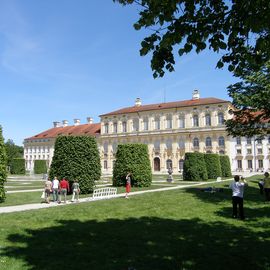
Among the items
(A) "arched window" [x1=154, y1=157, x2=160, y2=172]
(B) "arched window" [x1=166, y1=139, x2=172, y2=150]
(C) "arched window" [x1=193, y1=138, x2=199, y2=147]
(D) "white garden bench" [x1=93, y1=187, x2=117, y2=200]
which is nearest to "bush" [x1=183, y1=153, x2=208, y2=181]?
(D) "white garden bench" [x1=93, y1=187, x2=117, y2=200]

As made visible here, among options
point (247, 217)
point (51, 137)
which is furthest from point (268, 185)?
point (51, 137)

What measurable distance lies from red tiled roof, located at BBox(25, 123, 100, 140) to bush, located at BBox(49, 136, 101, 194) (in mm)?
68791

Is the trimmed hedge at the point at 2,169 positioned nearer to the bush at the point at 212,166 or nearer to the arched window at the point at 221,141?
the bush at the point at 212,166

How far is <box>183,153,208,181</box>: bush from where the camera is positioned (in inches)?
1470

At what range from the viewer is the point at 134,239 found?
30.3 ft

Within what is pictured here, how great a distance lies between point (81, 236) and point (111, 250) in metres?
1.72

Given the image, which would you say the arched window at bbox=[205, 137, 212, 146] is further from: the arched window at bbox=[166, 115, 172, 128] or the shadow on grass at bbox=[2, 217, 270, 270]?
the shadow on grass at bbox=[2, 217, 270, 270]

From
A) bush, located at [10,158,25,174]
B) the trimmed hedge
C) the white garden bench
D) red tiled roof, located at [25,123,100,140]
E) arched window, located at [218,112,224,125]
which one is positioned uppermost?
red tiled roof, located at [25,123,100,140]

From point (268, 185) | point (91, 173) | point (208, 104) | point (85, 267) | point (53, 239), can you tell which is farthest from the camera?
point (208, 104)

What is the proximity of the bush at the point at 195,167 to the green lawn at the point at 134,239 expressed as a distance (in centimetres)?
2234

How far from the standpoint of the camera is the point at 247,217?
1300 centimetres

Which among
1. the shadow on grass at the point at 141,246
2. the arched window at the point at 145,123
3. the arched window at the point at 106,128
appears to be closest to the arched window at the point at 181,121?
the arched window at the point at 145,123

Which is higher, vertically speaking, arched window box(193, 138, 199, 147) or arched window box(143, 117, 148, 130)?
arched window box(143, 117, 148, 130)

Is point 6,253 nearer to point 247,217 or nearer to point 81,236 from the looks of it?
point 81,236
